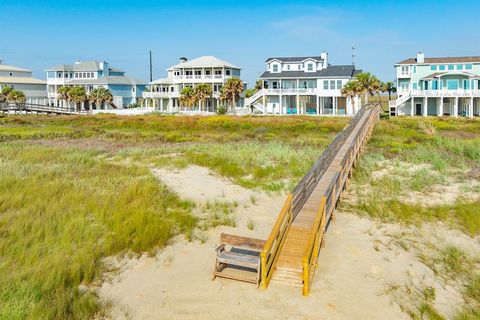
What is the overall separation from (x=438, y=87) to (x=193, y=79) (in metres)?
34.1

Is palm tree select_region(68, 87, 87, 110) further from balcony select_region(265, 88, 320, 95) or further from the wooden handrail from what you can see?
the wooden handrail

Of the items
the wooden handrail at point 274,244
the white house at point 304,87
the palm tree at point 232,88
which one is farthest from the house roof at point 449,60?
the wooden handrail at point 274,244

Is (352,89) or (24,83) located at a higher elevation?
(24,83)

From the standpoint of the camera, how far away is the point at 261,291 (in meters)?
8.23

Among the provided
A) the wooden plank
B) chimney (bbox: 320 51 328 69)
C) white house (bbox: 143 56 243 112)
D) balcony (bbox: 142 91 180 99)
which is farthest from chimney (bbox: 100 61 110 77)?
the wooden plank

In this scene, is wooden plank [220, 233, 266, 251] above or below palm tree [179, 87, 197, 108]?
below

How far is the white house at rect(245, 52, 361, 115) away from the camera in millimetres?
58000

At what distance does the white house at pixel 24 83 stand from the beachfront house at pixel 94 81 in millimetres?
2722

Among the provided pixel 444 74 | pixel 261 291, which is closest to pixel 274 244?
pixel 261 291

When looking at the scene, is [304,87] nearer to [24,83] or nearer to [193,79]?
[193,79]

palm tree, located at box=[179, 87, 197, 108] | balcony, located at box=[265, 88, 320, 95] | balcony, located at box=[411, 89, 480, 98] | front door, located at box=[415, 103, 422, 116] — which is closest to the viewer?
balcony, located at box=[411, 89, 480, 98]

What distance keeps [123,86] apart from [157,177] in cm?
6369

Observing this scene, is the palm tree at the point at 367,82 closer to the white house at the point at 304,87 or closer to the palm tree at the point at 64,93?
the white house at the point at 304,87

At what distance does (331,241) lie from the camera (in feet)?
36.2
